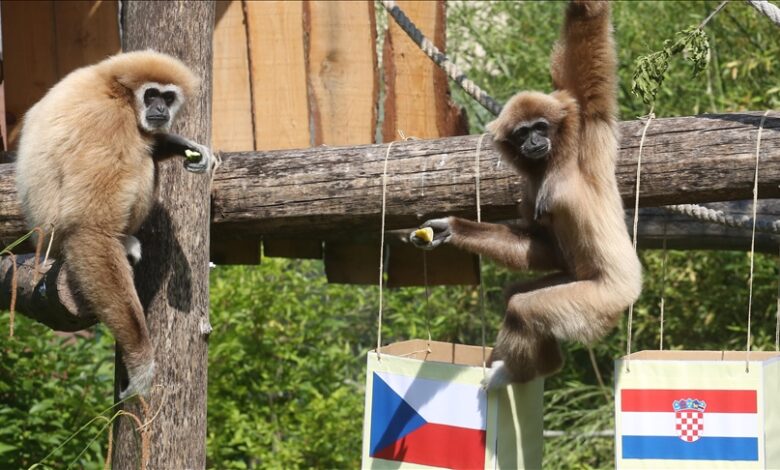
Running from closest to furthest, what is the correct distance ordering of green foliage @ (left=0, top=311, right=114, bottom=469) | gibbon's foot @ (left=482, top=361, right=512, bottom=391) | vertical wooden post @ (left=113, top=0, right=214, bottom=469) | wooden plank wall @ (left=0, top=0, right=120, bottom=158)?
gibbon's foot @ (left=482, top=361, right=512, bottom=391) → vertical wooden post @ (left=113, top=0, right=214, bottom=469) → green foliage @ (left=0, top=311, right=114, bottom=469) → wooden plank wall @ (left=0, top=0, right=120, bottom=158)

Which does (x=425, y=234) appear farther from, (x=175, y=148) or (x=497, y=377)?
(x=175, y=148)

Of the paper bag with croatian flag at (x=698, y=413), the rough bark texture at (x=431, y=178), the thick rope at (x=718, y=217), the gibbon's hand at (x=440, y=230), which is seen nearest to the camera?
the paper bag with croatian flag at (x=698, y=413)

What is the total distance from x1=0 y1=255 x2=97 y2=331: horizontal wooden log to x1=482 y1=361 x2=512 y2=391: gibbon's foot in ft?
5.80

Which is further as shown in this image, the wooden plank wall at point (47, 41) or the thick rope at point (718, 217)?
the wooden plank wall at point (47, 41)

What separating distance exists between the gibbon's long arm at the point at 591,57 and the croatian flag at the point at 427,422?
1.19 metres

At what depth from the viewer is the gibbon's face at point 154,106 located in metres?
4.27

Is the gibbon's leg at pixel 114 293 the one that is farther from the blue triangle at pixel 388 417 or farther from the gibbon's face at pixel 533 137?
the gibbon's face at pixel 533 137

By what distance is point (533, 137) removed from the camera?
3904 mm

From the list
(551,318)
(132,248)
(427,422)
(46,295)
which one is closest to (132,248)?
(132,248)

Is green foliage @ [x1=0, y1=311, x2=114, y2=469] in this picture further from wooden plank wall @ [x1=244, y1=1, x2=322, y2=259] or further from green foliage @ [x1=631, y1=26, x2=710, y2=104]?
green foliage @ [x1=631, y1=26, x2=710, y2=104]

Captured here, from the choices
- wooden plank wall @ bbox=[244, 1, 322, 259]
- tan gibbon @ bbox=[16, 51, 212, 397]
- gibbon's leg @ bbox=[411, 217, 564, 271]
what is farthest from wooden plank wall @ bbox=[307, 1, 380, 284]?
gibbon's leg @ bbox=[411, 217, 564, 271]

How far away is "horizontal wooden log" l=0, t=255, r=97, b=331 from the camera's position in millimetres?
4219

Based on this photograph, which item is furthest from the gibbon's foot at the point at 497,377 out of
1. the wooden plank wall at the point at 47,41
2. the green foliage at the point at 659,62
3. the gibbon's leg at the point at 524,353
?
the wooden plank wall at the point at 47,41

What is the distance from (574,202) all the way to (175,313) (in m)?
1.82
